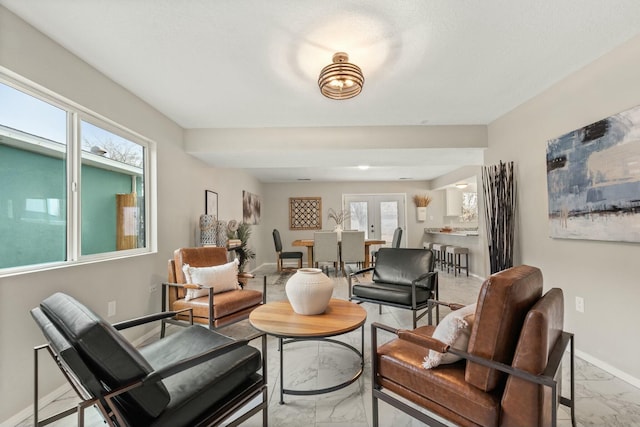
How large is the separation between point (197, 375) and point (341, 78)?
6.51 feet

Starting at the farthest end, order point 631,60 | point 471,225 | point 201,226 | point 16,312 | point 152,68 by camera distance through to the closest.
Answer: point 471,225, point 201,226, point 152,68, point 631,60, point 16,312

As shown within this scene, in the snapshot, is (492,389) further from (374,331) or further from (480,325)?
(374,331)

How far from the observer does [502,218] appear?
3.24m

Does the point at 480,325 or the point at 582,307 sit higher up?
the point at 480,325

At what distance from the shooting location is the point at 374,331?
5.10 feet

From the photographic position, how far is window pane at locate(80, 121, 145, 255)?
7.73ft

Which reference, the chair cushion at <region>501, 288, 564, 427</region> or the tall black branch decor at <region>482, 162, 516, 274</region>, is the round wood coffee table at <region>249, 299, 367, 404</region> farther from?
the tall black branch decor at <region>482, 162, 516, 274</region>

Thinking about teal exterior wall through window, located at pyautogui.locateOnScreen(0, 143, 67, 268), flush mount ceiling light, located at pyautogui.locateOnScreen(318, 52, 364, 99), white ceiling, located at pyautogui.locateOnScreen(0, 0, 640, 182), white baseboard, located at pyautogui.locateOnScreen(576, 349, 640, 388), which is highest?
white ceiling, located at pyautogui.locateOnScreen(0, 0, 640, 182)

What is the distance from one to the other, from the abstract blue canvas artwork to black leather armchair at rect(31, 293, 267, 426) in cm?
268

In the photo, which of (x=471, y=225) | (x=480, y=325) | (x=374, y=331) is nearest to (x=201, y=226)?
(x=374, y=331)

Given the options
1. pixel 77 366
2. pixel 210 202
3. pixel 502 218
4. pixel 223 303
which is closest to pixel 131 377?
pixel 77 366

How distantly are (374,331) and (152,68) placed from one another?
8.37 ft

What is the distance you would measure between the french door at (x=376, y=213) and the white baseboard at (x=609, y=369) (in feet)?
19.3

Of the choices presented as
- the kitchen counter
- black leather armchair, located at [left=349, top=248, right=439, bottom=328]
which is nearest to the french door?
the kitchen counter
